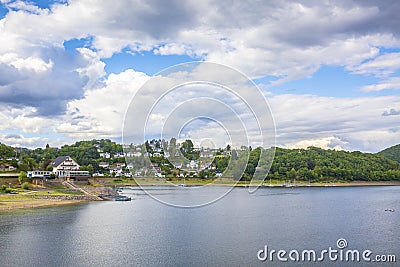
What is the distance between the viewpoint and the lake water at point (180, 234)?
27.0m

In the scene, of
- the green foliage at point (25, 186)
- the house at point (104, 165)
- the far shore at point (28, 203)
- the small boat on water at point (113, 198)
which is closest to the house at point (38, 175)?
the green foliage at point (25, 186)

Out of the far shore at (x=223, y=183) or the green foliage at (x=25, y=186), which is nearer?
the green foliage at (x=25, y=186)

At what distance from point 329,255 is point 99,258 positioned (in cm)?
1607

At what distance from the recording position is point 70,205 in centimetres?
5647

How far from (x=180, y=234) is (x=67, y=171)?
56001 mm

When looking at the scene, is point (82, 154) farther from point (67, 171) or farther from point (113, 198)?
point (113, 198)

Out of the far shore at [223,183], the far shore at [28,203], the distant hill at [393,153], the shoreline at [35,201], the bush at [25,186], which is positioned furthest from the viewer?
the distant hill at [393,153]

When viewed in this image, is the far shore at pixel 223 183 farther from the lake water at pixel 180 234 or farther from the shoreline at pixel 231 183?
the lake water at pixel 180 234

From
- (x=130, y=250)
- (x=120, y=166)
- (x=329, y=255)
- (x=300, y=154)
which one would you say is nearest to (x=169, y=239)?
(x=130, y=250)

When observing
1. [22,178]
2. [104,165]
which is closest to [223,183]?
[104,165]

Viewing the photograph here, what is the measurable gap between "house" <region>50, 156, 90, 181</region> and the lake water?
2911 cm

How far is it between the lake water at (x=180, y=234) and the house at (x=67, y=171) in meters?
29.1

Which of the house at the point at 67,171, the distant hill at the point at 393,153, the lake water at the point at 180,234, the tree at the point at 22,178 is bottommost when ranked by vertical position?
the lake water at the point at 180,234

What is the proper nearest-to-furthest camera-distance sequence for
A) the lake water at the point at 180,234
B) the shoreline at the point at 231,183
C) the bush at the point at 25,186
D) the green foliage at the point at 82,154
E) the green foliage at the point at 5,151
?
the lake water at the point at 180,234, the bush at the point at 25,186, the green foliage at the point at 5,151, the shoreline at the point at 231,183, the green foliage at the point at 82,154
